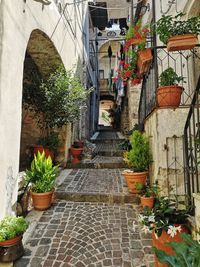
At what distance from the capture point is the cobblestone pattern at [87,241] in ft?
7.61

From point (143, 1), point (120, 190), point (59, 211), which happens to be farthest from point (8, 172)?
point (143, 1)

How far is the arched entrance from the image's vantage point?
182 inches

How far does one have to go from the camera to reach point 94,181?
15.6ft

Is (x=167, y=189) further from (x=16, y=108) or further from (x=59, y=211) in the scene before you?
(x=16, y=108)

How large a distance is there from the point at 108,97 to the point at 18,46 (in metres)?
18.4

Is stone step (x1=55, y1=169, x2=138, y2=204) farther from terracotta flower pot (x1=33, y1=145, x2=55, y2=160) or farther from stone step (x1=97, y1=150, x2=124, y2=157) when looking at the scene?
stone step (x1=97, y1=150, x2=124, y2=157)

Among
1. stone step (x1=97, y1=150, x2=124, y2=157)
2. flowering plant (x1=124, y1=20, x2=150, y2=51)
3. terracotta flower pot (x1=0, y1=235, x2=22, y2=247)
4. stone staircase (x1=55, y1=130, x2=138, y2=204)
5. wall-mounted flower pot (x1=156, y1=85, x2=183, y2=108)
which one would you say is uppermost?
flowering plant (x1=124, y1=20, x2=150, y2=51)

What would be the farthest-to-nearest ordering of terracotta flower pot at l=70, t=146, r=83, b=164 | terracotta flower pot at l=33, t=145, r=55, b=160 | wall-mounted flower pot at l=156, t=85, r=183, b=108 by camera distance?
1. terracotta flower pot at l=70, t=146, r=83, b=164
2. terracotta flower pot at l=33, t=145, r=55, b=160
3. wall-mounted flower pot at l=156, t=85, r=183, b=108

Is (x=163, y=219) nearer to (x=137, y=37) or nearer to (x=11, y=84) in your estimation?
(x=11, y=84)

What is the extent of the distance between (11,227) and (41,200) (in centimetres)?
114

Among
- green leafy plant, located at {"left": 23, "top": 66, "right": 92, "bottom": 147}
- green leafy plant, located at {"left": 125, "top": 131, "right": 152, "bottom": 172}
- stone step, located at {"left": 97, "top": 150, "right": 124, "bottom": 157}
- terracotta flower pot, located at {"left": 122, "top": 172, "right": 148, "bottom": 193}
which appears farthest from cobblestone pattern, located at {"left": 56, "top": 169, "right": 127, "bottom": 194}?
green leafy plant, located at {"left": 23, "top": 66, "right": 92, "bottom": 147}

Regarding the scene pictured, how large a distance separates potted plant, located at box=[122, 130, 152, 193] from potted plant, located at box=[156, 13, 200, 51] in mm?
1805

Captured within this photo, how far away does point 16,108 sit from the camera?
3.02 m

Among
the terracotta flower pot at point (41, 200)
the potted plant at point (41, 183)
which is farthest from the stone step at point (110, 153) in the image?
the terracotta flower pot at point (41, 200)
